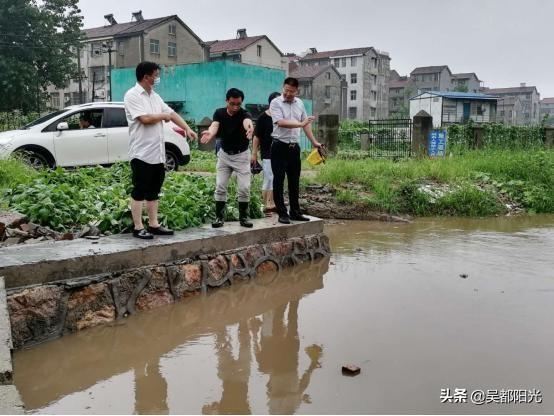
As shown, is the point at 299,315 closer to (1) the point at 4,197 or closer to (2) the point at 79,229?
(2) the point at 79,229

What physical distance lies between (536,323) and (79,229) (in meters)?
4.38

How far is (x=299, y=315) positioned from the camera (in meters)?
4.80

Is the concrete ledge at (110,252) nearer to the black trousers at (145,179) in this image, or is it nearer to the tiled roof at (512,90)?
the black trousers at (145,179)

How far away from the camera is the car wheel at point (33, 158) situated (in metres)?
9.91

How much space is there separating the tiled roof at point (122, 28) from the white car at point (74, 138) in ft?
108

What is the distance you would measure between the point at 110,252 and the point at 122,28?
45.8 meters

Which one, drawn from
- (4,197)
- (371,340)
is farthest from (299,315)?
(4,197)

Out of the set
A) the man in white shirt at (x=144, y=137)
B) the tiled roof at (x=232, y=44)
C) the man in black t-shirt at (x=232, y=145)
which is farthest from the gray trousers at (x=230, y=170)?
the tiled roof at (x=232, y=44)

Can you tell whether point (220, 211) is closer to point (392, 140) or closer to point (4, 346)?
point (4, 346)

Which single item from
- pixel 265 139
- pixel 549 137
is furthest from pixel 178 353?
pixel 549 137

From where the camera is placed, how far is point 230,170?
6203mm

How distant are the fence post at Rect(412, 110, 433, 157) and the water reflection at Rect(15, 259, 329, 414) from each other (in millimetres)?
11647

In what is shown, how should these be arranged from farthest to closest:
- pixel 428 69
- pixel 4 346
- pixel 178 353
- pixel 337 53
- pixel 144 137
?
pixel 428 69, pixel 337 53, pixel 144 137, pixel 178 353, pixel 4 346

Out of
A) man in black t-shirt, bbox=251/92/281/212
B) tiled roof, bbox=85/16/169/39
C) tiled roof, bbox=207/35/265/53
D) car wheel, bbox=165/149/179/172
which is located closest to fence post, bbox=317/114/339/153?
car wheel, bbox=165/149/179/172
